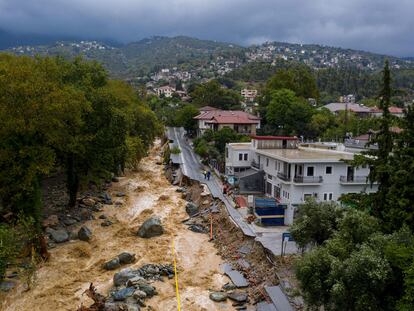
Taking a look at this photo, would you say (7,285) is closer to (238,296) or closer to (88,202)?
(238,296)

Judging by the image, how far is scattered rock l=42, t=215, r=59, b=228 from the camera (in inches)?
1325

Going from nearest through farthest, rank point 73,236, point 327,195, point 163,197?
point 73,236
point 327,195
point 163,197

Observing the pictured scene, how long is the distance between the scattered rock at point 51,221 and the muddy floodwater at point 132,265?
2883 millimetres

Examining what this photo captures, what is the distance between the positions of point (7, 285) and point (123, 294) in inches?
283

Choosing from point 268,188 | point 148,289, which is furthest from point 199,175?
point 148,289

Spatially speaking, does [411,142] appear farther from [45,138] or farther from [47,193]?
[47,193]

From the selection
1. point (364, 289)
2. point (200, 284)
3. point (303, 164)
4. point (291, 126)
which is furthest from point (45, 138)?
point (291, 126)

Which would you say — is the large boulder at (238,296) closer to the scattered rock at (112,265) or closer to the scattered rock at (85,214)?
the scattered rock at (112,265)

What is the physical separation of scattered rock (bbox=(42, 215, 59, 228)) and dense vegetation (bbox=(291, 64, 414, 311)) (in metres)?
21.8

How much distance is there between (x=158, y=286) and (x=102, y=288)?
3308 mm

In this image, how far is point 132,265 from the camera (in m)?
27.2

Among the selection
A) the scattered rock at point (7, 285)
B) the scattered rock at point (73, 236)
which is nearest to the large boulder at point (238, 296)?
the scattered rock at point (7, 285)

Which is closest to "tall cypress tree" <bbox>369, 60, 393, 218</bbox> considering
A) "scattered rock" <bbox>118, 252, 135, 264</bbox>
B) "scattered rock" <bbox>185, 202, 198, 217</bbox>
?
"scattered rock" <bbox>118, 252, 135, 264</bbox>

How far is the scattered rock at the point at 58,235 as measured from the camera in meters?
31.2
